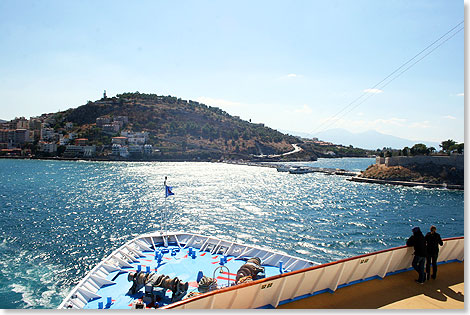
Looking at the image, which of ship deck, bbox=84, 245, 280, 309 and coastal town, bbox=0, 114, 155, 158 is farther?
coastal town, bbox=0, 114, 155, 158

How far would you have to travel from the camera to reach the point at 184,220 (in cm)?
2384

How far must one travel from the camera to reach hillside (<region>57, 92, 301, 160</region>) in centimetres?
10056

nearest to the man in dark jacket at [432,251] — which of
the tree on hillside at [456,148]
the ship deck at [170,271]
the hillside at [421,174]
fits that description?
the ship deck at [170,271]

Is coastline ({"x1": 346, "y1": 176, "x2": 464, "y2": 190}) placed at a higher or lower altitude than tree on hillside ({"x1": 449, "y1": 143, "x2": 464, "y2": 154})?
lower

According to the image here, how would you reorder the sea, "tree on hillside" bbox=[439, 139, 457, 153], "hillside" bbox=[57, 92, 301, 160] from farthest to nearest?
"hillside" bbox=[57, 92, 301, 160]
"tree on hillside" bbox=[439, 139, 457, 153]
the sea

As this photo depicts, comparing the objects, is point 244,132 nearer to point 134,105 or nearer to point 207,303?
point 134,105

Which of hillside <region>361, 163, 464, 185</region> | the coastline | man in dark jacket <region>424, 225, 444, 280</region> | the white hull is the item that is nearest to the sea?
the coastline

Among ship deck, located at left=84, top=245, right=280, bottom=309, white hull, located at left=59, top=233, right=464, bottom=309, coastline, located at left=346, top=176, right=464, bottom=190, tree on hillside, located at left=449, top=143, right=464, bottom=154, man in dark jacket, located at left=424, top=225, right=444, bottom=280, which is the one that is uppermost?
tree on hillside, located at left=449, top=143, right=464, bottom=154

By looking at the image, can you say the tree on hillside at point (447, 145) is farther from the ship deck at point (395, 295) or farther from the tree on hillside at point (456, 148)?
the ship deck at point (395, 295)

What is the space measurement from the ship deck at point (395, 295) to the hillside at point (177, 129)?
8898 cm

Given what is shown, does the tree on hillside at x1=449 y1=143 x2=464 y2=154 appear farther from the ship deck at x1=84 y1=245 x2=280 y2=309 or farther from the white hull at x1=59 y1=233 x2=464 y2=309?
the white hull at x1=59 y1=233 x2=464 y2=309

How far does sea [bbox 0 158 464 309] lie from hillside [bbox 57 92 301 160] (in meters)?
58.6

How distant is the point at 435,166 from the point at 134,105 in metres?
110

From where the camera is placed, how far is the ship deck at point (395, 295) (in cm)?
421
